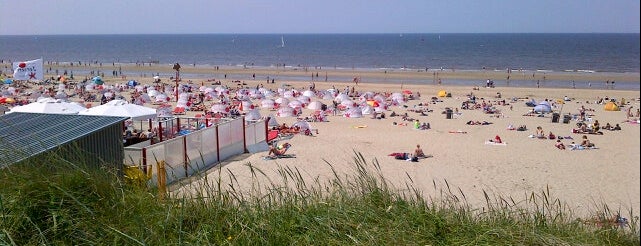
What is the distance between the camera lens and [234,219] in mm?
3820

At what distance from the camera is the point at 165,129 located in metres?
15.7

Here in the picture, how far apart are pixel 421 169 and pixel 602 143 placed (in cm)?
687

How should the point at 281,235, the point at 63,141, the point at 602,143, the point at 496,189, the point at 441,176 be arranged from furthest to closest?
the point at 602,143 < the point at 441,176 < the point at 496,189 < the point at 63,141 < the point at 281,235

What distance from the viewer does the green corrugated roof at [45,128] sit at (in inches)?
243

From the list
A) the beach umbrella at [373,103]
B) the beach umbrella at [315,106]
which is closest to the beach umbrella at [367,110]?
the beach umbrella at [373,103]

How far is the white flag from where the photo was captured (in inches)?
791

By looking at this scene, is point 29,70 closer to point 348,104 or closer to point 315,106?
point 315,106

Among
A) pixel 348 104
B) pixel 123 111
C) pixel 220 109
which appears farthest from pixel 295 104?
pixel 123 111

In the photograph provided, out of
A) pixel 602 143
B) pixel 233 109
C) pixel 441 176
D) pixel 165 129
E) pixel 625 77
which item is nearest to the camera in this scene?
pixel 441 176

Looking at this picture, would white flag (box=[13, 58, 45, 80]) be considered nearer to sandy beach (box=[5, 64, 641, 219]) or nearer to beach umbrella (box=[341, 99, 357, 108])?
sandy beach (box=[5, 64, 641, 219])

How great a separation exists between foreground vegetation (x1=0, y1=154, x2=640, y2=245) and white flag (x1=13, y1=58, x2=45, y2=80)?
1740 cm

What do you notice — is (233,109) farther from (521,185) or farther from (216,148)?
(521,185)

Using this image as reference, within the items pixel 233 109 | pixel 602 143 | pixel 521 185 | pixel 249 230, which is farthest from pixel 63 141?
pixel 233 109

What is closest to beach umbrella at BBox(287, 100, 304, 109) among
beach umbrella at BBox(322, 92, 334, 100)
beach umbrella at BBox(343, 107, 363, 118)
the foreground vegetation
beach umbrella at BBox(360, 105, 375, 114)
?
beach umbrella at BBox(343, 107, 363, 118)
